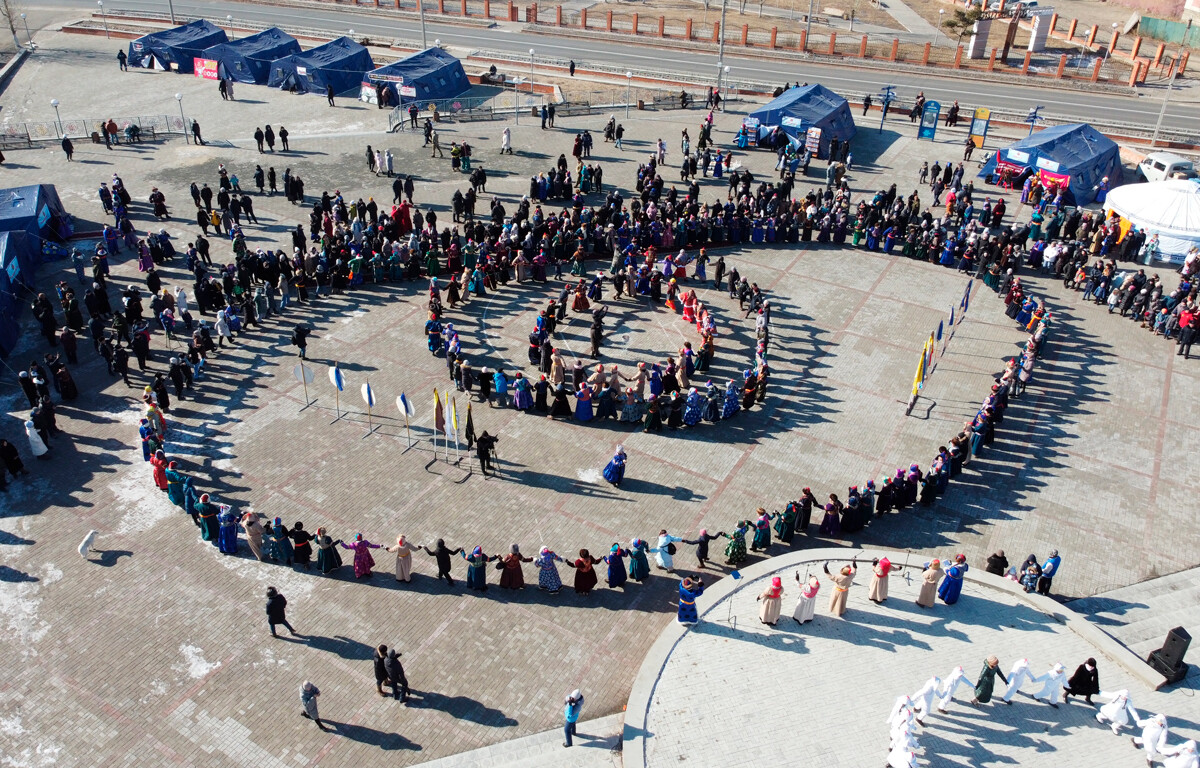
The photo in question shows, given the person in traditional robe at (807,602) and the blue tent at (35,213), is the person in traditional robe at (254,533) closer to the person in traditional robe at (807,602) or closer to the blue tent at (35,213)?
the person in traditional robe at (807,602)

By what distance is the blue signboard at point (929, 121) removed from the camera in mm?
42906

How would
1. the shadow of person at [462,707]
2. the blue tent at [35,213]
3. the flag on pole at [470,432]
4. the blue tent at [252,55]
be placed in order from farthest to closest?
1. the blue tent at [252,55]
2. the blue tent at [35,213]
3. the flag on pole at [470,432]
4. the shadow of person at [462,707]

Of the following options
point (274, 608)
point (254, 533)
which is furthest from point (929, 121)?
point (274, 608)

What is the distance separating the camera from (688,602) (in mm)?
16266

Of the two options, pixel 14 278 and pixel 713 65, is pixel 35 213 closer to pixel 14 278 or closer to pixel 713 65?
pixel 14 278

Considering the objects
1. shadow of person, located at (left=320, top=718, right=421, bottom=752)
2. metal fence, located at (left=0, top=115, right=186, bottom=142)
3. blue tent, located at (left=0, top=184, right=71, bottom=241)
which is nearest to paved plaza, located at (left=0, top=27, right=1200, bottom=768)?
shadow of person, located at (left=320, top=718, right=421, bottom=752)

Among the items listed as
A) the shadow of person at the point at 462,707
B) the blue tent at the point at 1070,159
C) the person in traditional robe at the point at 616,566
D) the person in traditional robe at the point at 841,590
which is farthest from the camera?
the blue tent at the point at 1070,159

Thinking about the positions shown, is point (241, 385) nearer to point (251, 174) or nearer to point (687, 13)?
point (251, 174)

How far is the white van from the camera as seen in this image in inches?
1502

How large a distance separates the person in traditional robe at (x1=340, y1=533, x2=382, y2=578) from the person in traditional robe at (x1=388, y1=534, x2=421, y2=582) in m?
0.45

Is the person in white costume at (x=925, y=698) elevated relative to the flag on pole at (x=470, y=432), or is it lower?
lower

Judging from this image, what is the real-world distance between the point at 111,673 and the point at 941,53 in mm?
65787

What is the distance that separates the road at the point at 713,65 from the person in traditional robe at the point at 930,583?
42.2m

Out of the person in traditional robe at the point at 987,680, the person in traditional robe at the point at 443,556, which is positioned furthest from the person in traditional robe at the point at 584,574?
the person in traditional robe at the point at 987,680
